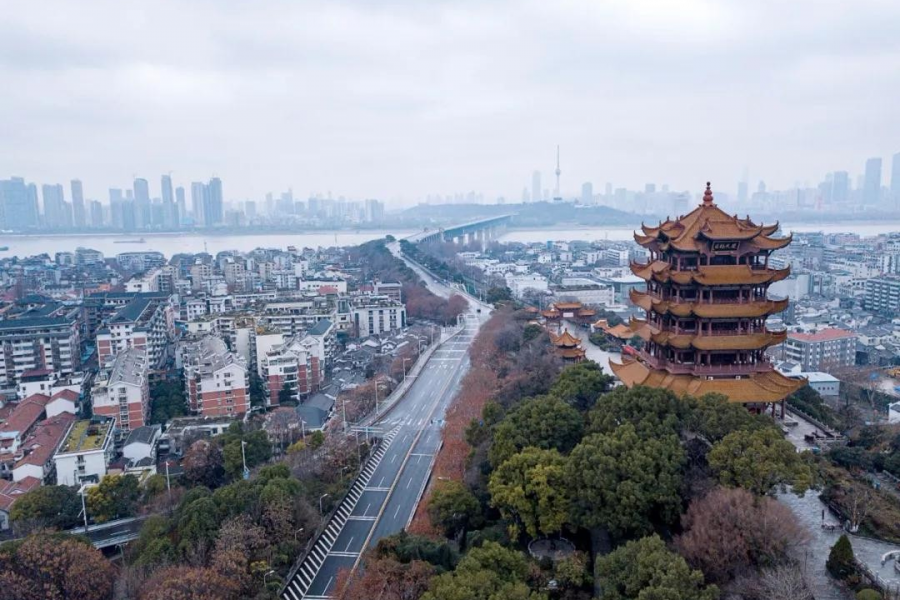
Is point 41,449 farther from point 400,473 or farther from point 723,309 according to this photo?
point 723,309

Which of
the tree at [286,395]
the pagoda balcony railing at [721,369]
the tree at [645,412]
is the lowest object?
the tree at [286,395]

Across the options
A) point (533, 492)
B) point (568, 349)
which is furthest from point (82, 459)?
point (568, 349)

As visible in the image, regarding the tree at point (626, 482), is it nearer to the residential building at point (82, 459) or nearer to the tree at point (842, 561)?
the tree at point (842, 561)

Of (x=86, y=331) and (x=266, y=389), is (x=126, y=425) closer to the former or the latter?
(x=266, y=389)

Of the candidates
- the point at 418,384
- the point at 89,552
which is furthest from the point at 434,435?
the point at 89,552

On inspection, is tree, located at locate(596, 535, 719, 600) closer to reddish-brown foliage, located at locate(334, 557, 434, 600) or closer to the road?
reddish-brown foliage, located at locate(334, 557, 434, 600)

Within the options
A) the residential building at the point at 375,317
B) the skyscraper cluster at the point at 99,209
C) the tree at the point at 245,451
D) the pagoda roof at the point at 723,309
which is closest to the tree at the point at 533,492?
the pagoda roof at the point at 723,309

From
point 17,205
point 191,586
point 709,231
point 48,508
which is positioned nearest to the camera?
point 191,586
